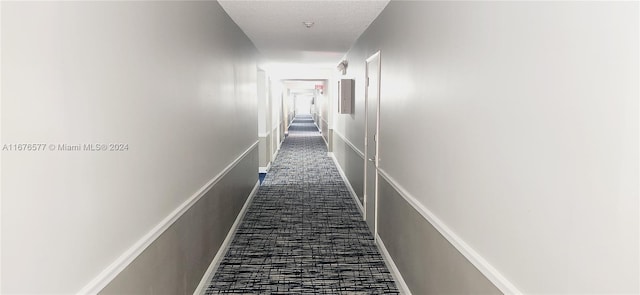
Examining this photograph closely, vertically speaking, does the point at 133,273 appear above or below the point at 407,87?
below

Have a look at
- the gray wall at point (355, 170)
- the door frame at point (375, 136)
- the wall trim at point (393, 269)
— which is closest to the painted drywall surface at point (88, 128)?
the wall trim at point (393, 269)

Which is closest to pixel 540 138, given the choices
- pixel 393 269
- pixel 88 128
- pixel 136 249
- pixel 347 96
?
pixel 88 128

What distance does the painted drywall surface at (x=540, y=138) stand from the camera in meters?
0.97

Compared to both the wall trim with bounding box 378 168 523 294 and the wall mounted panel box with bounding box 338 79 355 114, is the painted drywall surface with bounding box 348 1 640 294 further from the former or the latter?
the wall mounted panel box with bounding box 338 79 355 114

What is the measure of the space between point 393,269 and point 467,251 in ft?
5.60

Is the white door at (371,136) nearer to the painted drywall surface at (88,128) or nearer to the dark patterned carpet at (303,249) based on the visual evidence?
the dark patterned carpet at (303,249)

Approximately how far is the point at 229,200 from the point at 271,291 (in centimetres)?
134

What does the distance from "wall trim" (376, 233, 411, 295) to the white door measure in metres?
0.29

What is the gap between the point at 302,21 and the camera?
422 centimetres

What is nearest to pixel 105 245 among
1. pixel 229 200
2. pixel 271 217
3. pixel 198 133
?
pixel 198 133

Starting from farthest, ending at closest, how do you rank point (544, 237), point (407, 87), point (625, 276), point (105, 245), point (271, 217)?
point (271, 217)
point (407, 87)
point (105, 245)
point (544, 237)
point (625, 276)

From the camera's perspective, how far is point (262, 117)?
8.55m

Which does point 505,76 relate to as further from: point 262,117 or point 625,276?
point 262,117

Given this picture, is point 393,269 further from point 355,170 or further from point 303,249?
point 355,170
